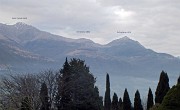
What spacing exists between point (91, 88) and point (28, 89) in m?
9.08

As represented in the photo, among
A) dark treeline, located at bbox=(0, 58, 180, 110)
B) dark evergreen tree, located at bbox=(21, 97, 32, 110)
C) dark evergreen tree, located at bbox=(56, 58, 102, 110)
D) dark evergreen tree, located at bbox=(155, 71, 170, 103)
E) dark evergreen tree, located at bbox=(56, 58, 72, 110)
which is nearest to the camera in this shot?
dark evergreen tree, located at bbox=(21, 97, 32, 110)

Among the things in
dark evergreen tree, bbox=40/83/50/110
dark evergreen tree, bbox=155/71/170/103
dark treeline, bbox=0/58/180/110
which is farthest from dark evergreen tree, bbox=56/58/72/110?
dark evergreen tree, bbox=155/71/170/103

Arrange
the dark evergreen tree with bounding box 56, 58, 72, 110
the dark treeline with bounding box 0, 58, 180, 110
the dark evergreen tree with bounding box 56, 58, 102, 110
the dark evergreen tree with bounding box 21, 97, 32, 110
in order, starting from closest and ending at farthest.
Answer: the dark evergreen tree with bounding box 21, 97, 32, 110 → the dark treeline with bounding box 0, 58, 180, 110 → the dark evergreen tree with bounding box 56, 58, 72, 110 → the dark evergreen tree with bounding box 56, 58, 102, 110

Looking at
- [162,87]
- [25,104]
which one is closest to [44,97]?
[25,104]

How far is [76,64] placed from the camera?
57438mm

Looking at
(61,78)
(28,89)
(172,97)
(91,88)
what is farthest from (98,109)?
(172,97)

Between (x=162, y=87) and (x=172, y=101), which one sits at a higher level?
(x=162, y=87)

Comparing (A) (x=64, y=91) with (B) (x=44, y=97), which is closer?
(B) (x=44, y=97)

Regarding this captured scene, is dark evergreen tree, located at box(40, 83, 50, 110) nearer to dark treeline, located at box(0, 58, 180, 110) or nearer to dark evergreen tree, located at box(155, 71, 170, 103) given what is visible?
dark treeline, located at box(0, 58, 180, 110)

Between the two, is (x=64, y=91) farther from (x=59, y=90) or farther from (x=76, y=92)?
(x=76, y=92)

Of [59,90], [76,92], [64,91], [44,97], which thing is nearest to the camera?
[44,97]

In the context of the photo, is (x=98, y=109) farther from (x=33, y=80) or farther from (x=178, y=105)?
(x=178, y=105)

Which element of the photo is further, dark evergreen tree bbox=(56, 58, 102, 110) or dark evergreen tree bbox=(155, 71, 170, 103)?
dark evergreen tree bbox=(56, 58, 102, 110)

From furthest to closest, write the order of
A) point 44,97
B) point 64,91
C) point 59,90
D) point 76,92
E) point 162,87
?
point 76,92 → point 64,91 → point 59,90 → point 44,97 → point 162,87
